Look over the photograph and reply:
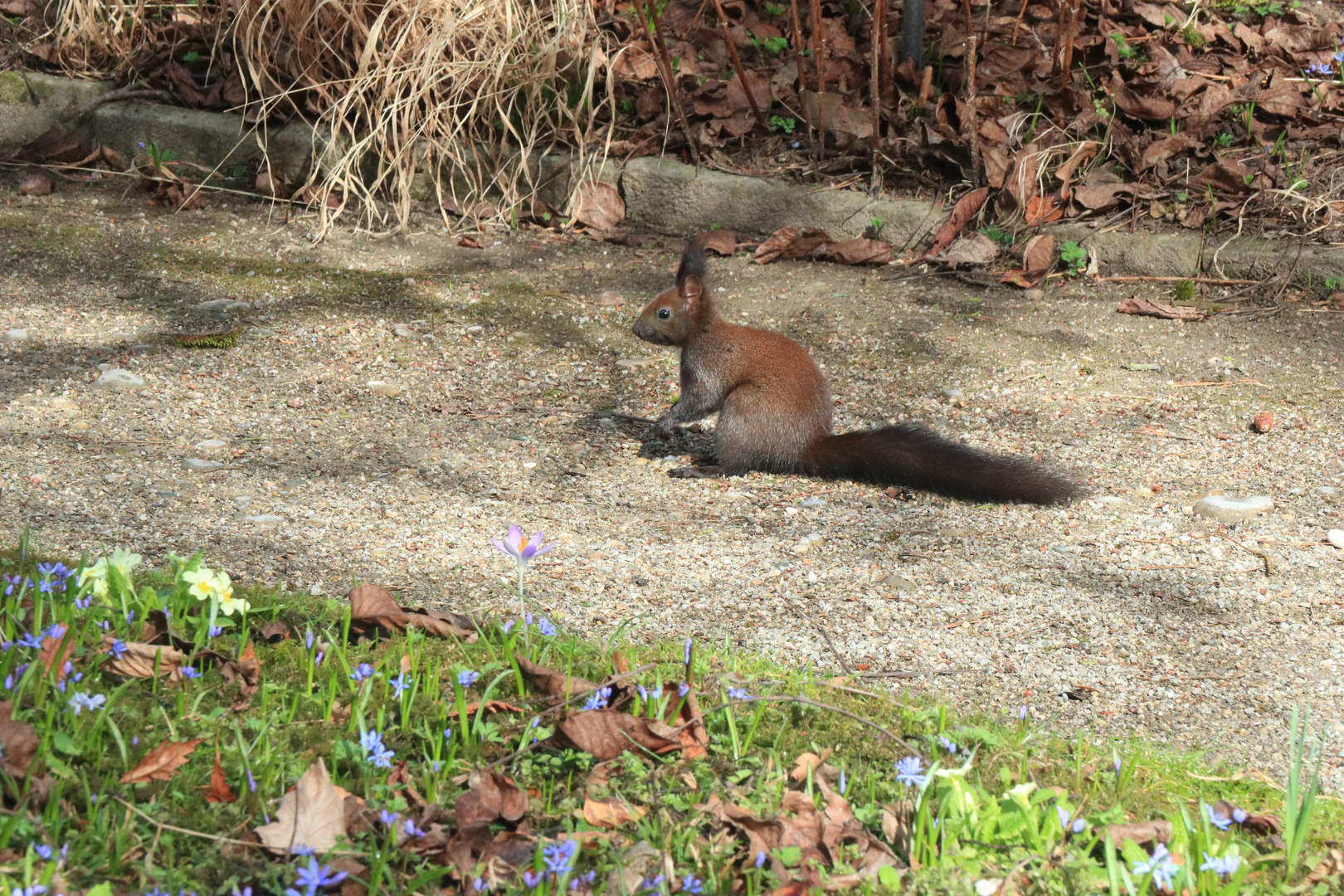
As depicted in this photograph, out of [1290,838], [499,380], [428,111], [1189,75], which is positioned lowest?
[499,380]

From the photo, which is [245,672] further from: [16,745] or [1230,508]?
[1230,508]

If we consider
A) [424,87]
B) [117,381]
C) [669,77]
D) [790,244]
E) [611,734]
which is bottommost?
[117,381]

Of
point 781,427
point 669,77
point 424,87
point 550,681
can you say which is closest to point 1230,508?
point 781,427

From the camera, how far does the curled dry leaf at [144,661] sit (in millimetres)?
2277

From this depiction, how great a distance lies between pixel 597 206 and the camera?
664cm

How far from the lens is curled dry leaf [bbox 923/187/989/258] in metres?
6.01

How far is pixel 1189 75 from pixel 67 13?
642 cm

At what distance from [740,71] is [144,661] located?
4862 mm

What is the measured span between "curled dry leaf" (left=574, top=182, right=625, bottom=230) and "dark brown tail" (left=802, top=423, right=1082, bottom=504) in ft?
9.43

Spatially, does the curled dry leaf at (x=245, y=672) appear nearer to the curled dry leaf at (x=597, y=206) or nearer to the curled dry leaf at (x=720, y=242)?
the curled dry leaf at (x=720, y=242)

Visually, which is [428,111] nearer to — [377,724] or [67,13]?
[67,13]

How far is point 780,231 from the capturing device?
6234mm

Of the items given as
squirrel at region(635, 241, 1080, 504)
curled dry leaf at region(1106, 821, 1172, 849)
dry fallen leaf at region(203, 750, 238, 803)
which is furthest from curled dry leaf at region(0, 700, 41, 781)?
squirrel at region(635, 241, 1080, 504)

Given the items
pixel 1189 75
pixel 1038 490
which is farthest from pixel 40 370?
pixel 1189 75
